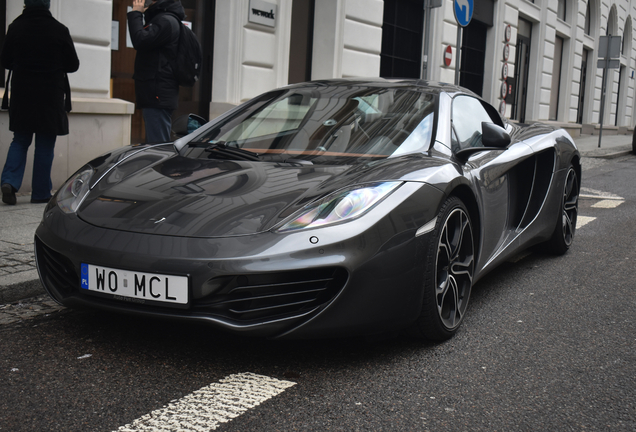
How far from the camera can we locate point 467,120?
3896 mm

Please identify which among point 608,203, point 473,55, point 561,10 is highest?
point 561,10

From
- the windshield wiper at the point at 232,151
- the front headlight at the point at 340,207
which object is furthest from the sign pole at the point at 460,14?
the front headlight at the point at 340,207

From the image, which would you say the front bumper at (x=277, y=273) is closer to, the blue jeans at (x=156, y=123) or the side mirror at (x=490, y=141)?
the side mirror at (x=490, y=141)

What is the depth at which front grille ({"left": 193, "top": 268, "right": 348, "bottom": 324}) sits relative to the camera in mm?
2531

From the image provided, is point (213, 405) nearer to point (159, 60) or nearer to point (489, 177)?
point (489, 177)

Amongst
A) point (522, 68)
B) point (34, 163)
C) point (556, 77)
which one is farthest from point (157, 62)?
point (556, 77)

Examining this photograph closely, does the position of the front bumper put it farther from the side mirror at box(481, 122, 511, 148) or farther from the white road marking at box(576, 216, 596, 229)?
the white road marking at box(576, 216, 596, 229)

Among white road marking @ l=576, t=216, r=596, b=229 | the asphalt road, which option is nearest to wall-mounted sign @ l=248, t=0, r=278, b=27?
white road marking @ l=576, t=216, r=596, b=229

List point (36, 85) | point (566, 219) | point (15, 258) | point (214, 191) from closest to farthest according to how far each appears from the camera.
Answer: point (214, 191) < point (15, 258) < point (566, 219) < point (36, 85)

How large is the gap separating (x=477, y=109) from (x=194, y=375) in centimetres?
242

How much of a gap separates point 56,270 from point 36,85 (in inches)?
141

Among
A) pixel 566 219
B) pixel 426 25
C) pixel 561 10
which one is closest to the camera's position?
pixel 566 219

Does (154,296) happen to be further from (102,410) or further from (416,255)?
(416,255)

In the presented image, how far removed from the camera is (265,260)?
8.20ft
